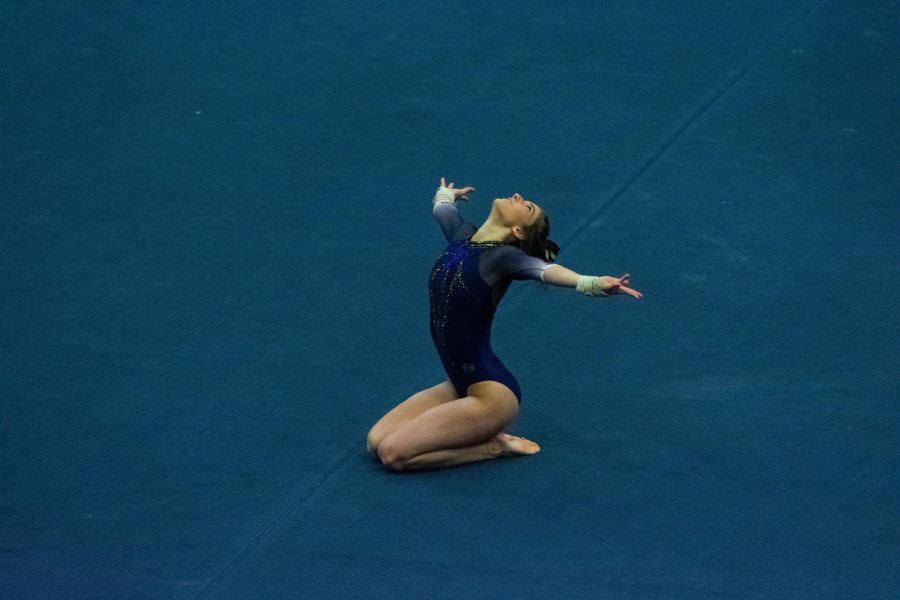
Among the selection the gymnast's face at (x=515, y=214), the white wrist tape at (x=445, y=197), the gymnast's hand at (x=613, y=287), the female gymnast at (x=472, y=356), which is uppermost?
the gymnast's face at (x=515, y=214)

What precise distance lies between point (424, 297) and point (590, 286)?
68.3 inches

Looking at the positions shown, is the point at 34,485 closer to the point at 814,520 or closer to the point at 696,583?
the point at 696,583

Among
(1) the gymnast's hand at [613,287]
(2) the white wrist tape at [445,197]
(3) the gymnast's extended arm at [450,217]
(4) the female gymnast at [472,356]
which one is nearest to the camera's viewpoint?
(1) the gymnast's hand at [613,287]

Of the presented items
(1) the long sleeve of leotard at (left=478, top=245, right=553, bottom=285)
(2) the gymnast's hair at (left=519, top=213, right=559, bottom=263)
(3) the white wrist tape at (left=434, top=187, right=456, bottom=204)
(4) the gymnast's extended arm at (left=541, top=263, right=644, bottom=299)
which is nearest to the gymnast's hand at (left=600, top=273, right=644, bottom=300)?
(4) the gymnast's extended arm at (left=541, top=263, right=644, bottom=299)

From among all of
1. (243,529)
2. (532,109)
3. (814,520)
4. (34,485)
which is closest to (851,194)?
(532,109)

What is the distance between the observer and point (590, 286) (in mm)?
5488

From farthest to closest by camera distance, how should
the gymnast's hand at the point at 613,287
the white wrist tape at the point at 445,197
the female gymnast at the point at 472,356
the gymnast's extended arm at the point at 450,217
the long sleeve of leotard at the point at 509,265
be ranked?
the white wrist tape at the point at 445,197 < the gymnast's extended arm at the point at 450,217 < the female gymnast at the point at 472,356 < the long sleeve of leotard at the point at 509,265 < the gymnast's hand at the point at 613,287

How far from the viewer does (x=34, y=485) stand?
5.80m

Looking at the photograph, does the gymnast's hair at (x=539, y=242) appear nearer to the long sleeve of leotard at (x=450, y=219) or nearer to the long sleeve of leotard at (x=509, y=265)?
the long sleeve of leotard at (x=509, y=265)

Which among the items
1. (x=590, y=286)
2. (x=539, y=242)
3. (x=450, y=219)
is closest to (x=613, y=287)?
(x=590, y=286)

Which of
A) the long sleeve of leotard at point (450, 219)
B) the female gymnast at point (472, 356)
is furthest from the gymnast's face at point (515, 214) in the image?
the long sleeve of leotard at point (450, 219)

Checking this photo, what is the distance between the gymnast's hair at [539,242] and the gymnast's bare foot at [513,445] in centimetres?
74

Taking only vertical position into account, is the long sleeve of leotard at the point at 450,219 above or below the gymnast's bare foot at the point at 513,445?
above

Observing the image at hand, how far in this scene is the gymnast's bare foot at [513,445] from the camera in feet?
19.6
